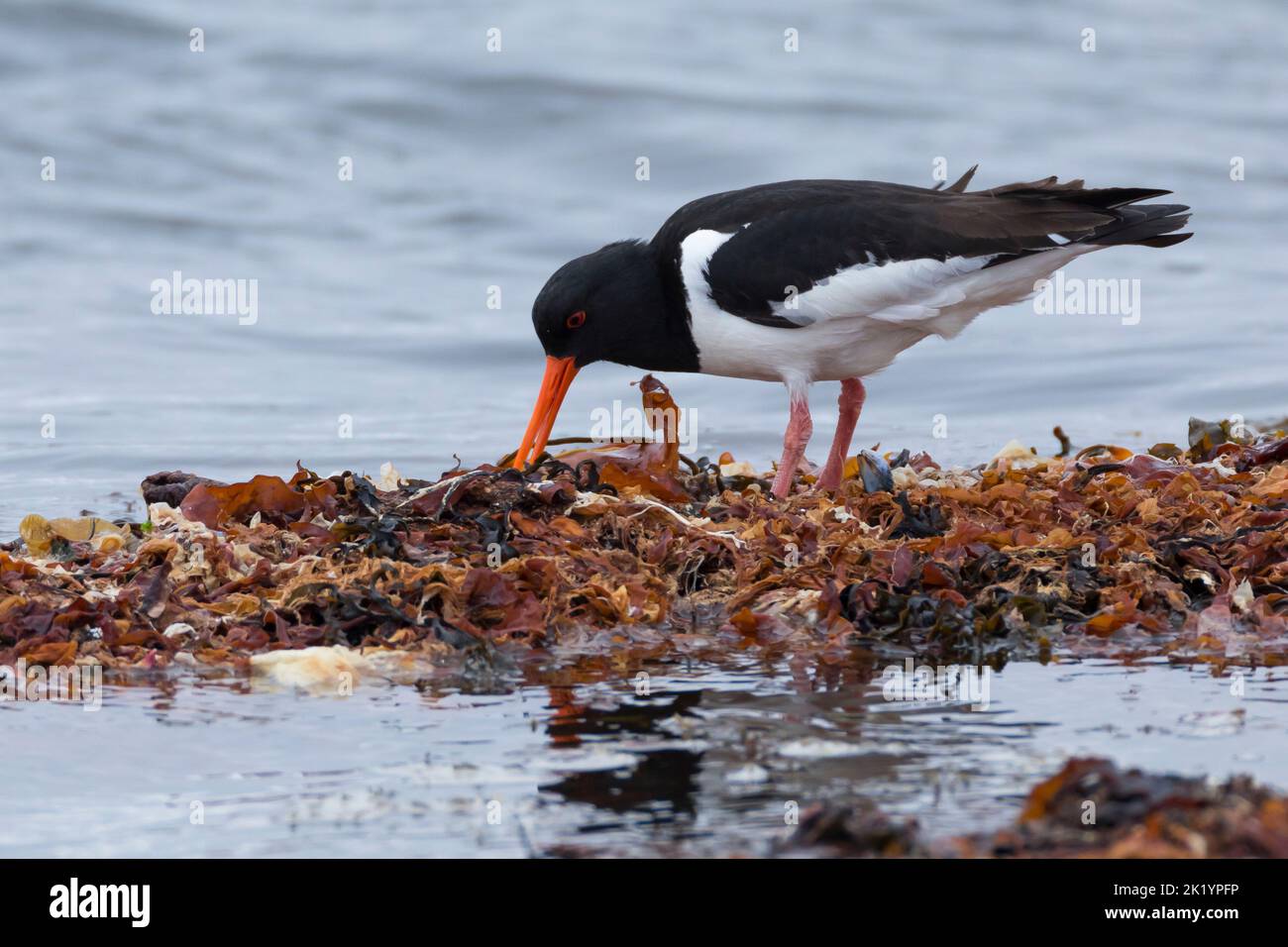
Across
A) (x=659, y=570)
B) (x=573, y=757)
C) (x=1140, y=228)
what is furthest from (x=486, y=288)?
(x=573, y=757)

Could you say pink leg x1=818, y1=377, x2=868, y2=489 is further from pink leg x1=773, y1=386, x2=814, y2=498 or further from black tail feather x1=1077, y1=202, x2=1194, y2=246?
black tail feather x1=1077, y1=202, x2=1194, y2=246

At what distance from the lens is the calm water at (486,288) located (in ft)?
13.2

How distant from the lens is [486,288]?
14.8m

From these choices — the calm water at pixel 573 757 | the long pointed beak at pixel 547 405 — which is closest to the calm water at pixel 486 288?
the calm water at pixel 573 757

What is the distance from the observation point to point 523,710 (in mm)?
4621

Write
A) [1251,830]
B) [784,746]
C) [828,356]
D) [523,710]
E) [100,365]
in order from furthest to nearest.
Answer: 1. [100,365]
2. [828,356]
3. [523,710]
4. [784,746]
5. [1251,830]

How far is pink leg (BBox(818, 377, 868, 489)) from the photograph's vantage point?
7.23 meters

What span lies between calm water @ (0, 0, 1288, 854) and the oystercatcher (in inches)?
98.2

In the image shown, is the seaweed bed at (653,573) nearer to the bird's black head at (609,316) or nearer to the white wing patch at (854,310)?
the white wing patch at (854,310)

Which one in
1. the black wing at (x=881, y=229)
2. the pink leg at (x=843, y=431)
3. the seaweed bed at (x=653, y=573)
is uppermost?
the black wing at (x=881, y=229)

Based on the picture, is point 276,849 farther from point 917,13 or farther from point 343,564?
point 917,13

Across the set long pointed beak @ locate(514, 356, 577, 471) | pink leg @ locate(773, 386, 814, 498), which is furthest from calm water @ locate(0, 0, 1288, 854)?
long pointed beak @ locate(514, 356, 577, 471)
